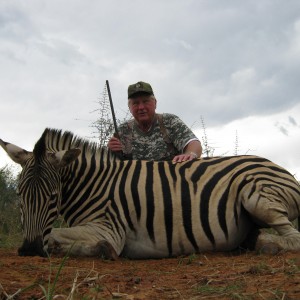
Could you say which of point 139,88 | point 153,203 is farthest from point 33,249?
point 139,88

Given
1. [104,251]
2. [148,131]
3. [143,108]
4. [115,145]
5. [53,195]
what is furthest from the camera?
[148,131]

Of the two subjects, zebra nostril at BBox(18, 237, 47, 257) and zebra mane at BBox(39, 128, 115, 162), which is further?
zebra mane at BBox(39, 128, 115, 162)

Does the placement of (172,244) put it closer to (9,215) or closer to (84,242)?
(84,242)

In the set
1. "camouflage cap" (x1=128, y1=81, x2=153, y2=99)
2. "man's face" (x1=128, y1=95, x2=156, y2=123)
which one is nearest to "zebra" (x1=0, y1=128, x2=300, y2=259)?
"man's face" (x1=128, y1=95, x2=156, y2=123)

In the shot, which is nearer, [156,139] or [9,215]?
[156,139]

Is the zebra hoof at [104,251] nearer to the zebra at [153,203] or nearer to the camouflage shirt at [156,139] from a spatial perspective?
Result: the zebra at [153,203]

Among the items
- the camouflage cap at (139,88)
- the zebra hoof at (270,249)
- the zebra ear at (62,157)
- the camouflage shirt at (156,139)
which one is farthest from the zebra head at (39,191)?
the camouflage cap at (139,88)

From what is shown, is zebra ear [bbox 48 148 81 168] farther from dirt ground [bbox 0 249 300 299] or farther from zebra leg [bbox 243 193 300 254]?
zebra leg [bbox 243 193 300 254]

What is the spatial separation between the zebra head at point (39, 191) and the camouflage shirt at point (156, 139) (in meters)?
2.03

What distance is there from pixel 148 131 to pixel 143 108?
31 cm

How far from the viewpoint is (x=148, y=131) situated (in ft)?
20.5

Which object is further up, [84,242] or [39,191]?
[39,191]

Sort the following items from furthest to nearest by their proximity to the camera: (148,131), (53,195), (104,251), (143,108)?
(148,131) < (143,108) < (53,195) < (104,251)

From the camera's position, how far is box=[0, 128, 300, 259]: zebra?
3947mm
